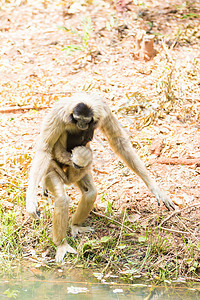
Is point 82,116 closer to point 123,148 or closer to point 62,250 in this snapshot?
point 123,148

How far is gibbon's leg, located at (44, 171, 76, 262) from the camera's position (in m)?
6.13

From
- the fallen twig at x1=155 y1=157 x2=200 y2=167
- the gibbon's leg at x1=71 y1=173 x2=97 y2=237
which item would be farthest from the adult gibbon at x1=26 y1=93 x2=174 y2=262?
the fallen twig at x1=155 y1=157 x2=200 y2=167

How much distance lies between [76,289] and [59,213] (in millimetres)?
1194

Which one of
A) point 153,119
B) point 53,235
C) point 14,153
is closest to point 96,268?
point 53,235

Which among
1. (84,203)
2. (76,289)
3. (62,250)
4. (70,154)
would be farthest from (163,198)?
(76,289)

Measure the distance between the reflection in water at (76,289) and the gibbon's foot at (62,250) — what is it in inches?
12.1

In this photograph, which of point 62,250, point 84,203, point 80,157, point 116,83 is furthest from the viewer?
point 116,83

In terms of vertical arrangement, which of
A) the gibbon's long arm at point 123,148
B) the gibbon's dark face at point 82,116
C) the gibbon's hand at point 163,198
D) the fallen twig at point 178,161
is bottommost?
the fallen twig at point 178,161

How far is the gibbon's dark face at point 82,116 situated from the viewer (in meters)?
5.59

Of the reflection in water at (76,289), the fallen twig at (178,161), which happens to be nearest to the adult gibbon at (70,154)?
the reflection in water at (76,289)

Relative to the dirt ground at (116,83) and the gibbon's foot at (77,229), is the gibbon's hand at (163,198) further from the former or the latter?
the gibbon's foot at (77,229)

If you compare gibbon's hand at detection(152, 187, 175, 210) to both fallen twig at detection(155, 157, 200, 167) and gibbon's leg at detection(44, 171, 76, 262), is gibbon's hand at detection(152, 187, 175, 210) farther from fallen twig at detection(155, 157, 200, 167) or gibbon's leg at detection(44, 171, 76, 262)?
fallen twig at detection(155, 157, 200, 167)

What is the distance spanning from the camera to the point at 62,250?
20.5 ft

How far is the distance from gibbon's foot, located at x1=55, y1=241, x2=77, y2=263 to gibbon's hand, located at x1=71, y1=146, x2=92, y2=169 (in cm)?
119
